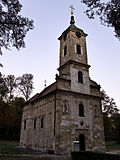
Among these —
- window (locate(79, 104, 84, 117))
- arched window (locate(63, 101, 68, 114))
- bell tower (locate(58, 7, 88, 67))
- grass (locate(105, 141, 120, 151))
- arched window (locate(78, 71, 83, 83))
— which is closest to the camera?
arched window (locate(63, 101, 68, 114))

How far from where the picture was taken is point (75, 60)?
2358cm

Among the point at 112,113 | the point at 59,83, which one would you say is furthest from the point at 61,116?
the point at 112,113

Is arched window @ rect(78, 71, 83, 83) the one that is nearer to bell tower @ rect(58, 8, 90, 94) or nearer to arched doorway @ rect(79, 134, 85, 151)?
bell tower @ rect(58, 8, 90, 94)

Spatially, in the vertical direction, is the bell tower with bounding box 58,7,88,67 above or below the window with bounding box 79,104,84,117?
above

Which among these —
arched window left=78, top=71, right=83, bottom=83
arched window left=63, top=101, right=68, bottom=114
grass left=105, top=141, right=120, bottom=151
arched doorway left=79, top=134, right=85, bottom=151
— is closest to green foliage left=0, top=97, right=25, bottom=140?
arched window left=63, top=101, right=68, bottom=114

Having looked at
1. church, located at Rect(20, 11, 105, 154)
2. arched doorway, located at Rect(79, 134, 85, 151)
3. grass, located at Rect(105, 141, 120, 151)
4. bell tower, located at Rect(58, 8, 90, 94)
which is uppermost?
bell tower, located at Rect(58, 8, 90, 94)

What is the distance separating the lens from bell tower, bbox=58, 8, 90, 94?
2216cm

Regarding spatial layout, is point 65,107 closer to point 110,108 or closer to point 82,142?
point 82,142

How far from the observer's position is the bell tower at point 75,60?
22.2m

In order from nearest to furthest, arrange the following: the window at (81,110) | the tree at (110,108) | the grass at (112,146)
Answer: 1. the window at (81,110)
2. the grass at (112,146)
3. the tree at (110,108)

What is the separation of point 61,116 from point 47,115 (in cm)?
273

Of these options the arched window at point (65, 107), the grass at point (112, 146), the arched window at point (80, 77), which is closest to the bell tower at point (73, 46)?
the arched window at point (80, 77)

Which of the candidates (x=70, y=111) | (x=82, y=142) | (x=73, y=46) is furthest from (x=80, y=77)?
(x=82, y=142)

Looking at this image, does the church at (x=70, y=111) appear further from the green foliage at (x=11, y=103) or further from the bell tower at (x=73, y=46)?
the green foliage at (x=11, y=103)
